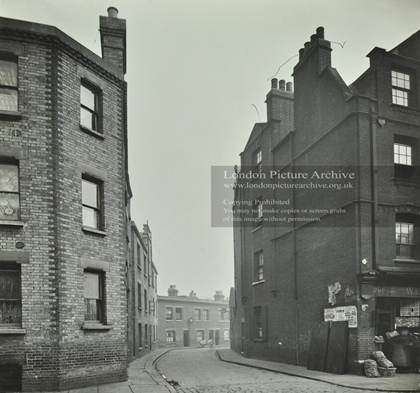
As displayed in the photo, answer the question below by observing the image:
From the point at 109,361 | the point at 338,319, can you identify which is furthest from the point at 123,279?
the point at 338,319

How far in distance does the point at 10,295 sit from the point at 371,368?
1081 cm

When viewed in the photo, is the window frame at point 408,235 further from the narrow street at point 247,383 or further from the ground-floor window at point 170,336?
the ground-floor window at point 170,336

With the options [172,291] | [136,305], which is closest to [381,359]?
[136,305]

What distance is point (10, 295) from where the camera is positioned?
41.0ft

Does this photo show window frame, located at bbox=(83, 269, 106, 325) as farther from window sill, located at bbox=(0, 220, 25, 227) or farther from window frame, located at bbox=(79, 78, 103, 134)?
window frame, located at bbox=(79, 78, 103, 134)

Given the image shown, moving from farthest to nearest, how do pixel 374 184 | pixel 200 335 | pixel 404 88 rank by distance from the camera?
pixel 200 335 → pixel 404 88 → pixel 374 184

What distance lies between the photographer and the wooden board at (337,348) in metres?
15.7

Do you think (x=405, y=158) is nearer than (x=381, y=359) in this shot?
No

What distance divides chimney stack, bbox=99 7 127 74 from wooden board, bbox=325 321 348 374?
38.2 ft

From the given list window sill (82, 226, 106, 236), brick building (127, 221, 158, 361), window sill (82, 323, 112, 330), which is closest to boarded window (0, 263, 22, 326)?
window sill (82, 323, 112, 330)

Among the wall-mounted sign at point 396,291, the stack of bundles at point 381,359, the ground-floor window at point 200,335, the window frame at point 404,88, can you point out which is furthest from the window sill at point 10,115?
the ground-floor window at point 200,335

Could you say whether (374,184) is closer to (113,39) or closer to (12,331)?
(113,39)

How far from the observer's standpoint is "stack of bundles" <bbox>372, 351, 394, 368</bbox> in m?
14.8

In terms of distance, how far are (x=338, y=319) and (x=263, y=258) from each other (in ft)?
27.5
